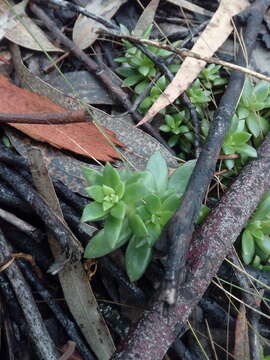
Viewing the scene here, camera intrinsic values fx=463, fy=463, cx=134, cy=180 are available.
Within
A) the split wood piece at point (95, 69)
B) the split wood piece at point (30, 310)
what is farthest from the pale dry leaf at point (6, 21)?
the split wood piece at point (30, 310)

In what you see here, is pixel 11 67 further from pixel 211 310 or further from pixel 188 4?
pixel 211 310

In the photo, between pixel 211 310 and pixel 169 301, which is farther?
pixel 211 310

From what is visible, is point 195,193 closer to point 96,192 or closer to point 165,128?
point 96,192

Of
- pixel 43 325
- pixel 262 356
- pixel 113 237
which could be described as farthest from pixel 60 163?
pixel 262 356

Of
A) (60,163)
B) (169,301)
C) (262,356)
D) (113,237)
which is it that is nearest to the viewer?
(169,301)

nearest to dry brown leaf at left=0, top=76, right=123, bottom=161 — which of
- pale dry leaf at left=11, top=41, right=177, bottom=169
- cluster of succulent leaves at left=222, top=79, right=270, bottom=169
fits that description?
pale dry leaf at left=11, top=41, right=177, bottom=169

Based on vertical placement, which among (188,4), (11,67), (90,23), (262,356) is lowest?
(262,356)
